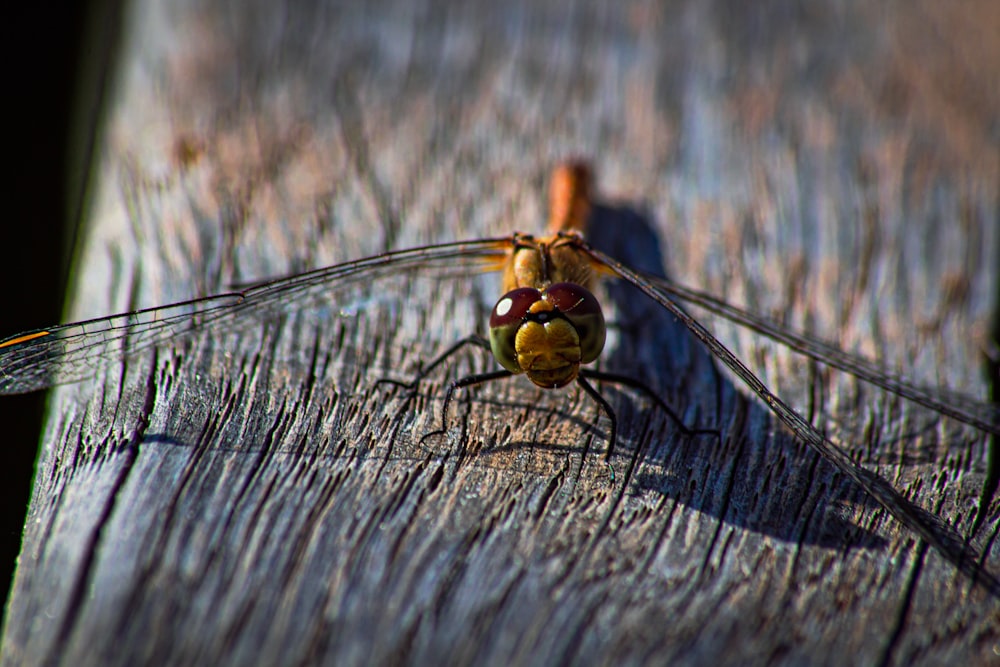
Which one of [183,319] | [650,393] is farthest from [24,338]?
[650,393]

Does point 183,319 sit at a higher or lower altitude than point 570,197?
lower

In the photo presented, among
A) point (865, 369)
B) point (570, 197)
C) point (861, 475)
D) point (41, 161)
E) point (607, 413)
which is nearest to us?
point (861, 475)

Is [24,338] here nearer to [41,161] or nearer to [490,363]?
[490,363]

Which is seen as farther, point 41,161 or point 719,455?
point 41,161

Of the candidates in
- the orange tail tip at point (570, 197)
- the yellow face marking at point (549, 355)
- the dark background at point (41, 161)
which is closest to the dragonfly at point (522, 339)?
the yellow face marking at point (549, 355)

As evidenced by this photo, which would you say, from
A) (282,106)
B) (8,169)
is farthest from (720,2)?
(8,169)

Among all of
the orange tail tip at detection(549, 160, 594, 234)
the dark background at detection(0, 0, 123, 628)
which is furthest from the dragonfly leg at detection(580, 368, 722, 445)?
the dark background at detection(0, 0, 123, 628)

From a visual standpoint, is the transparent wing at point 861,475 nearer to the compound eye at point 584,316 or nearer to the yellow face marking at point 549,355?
the compound eye at point 584,316
